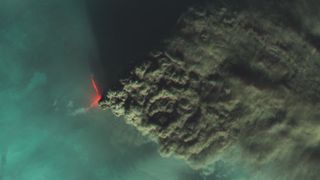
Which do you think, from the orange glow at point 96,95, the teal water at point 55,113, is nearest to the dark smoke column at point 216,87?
the orange glow at point 96,95

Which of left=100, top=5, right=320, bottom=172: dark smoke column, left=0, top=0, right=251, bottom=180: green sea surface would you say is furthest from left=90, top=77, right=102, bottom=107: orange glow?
left=100, top=5, right=320, bottom=172: dark smoke column

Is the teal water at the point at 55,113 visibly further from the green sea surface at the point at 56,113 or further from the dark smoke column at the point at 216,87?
the dark smoke column at the point at 216,87

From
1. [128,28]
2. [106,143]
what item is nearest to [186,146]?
[106,143]

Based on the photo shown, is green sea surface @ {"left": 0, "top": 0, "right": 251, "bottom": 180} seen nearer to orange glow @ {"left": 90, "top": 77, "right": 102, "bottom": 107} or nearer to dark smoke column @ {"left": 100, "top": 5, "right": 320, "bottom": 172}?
orange glow @ {"left": 90, "top": 77, "right": 102, "bottom": 107}

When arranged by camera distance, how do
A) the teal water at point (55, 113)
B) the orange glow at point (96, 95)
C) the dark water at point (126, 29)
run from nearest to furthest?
the dark water at point (126, 29) → the orange glow at point (96, 95) → the teal water at point (55, 113)

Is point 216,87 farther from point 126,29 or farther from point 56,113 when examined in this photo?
point 56,113

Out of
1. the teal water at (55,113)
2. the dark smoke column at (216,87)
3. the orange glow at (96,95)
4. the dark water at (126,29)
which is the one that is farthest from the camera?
the teal water at (55,113)

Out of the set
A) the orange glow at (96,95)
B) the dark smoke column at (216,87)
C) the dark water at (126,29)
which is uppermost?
the dark water at (126,29)

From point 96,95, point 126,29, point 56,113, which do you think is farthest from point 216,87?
point 56,113
